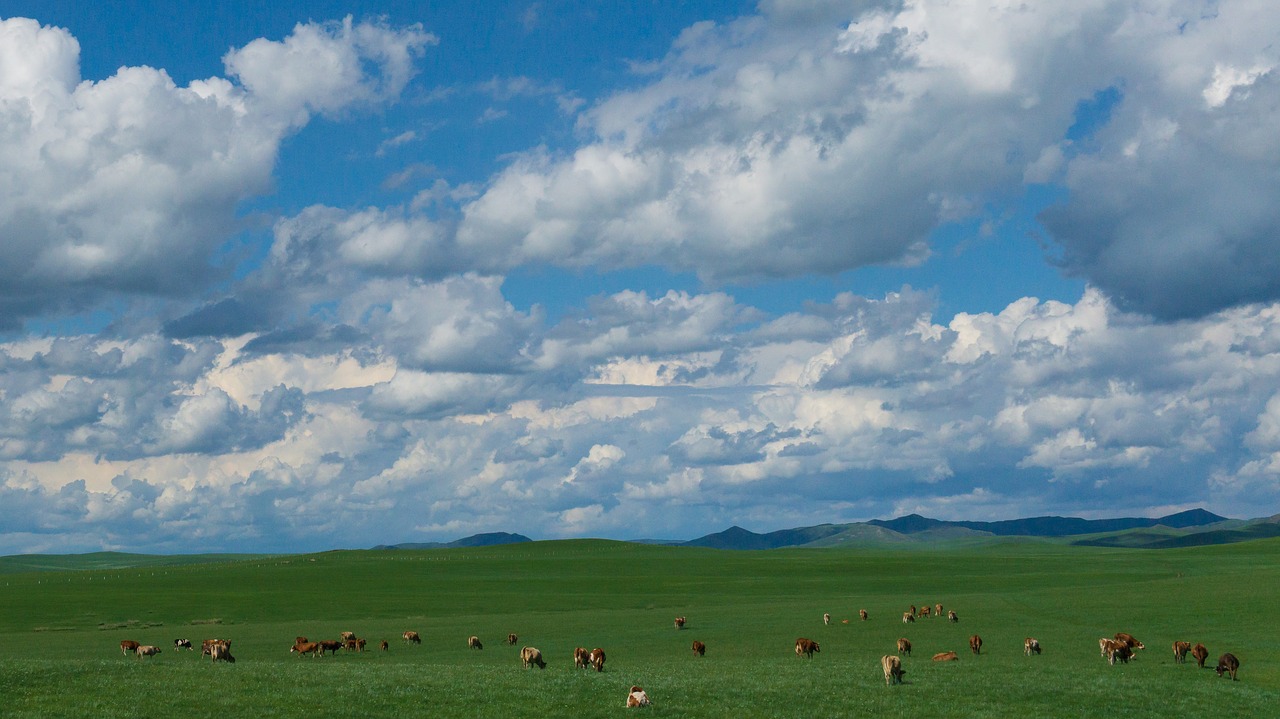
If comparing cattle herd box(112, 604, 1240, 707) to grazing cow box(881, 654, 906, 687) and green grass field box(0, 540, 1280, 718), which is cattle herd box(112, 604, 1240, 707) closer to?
grazing cow box(881, 654, 906, 687)

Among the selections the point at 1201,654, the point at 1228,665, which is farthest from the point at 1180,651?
the point at 1228,665

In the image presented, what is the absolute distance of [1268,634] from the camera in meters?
50.5

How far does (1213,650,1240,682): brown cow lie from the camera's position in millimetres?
36906

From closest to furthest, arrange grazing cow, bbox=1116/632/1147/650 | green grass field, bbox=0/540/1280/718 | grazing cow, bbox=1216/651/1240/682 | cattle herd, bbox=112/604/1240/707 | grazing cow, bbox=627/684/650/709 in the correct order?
grazing cow, bbox=627/684/650/709 → green grass field, bbox=0/540/1280/718 → grazing cow, bbox=1216/651/1240/682 → cattle herd, bbox=112/604/1240/707 → grazing cow, bbox=1116/632/1147/650

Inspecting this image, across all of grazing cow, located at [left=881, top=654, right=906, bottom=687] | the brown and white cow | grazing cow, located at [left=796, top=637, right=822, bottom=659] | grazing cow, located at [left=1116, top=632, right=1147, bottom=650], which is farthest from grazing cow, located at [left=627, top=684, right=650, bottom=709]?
the brown and white cow

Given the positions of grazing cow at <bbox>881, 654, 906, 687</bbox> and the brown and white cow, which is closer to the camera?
grazing cow at <bbox>881, 654, 906, 687</bbox>

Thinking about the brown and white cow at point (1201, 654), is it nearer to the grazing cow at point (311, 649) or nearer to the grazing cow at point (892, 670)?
the grazing cow at point (892, 670)

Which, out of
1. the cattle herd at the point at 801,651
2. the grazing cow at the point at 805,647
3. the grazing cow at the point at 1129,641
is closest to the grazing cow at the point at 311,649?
the cattle herd at the point at 801,651

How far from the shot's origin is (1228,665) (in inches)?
1467

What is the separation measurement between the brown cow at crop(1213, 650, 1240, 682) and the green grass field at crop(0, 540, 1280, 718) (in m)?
0.45

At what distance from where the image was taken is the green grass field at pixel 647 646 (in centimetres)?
3006

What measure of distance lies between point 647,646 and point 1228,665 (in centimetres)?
2564

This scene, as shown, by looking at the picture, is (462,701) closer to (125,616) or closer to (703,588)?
(125,616)

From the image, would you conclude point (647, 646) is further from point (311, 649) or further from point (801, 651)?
point (311, 649)
